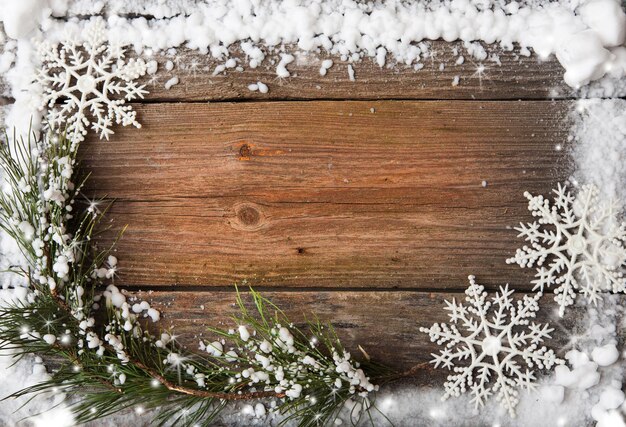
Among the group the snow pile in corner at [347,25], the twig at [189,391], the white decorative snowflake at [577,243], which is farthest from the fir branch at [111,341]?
the white decorative snowflake at [577,243]

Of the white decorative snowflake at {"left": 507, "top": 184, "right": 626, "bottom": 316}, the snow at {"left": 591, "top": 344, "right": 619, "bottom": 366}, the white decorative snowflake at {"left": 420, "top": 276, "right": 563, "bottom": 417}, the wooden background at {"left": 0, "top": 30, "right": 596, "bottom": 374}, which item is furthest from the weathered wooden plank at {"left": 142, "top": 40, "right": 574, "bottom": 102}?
the snow at {"left": 591, "top": 344, "right": 619, "bottom": 366}

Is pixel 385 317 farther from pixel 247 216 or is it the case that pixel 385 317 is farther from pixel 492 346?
pixel 247 216

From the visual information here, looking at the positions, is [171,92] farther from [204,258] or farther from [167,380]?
[167,380]

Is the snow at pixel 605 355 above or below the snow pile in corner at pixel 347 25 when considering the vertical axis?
below

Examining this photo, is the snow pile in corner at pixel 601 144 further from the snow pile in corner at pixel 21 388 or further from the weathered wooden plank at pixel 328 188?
the snow pile in corner at pixel 21 388

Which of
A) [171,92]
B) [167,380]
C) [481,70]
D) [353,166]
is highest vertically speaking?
[171,92]

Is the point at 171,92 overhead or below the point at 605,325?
overhead

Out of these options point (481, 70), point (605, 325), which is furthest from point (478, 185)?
point (605, 325)
